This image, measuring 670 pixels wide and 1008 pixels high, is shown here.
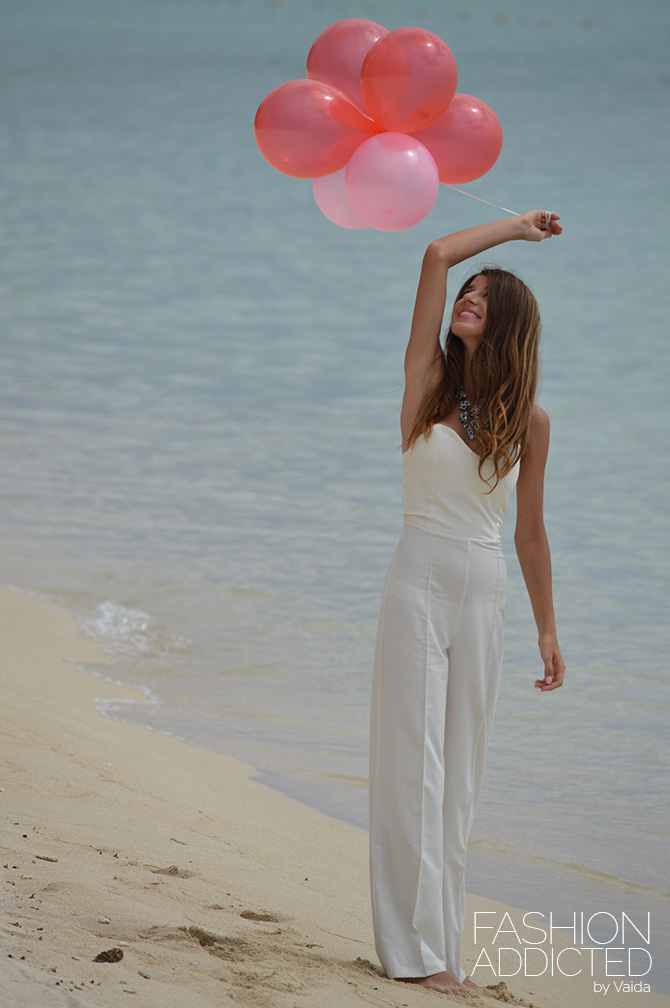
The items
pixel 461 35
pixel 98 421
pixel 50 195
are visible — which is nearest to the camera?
pixel 98 421

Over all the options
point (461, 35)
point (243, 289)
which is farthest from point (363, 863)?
point (461, 35)

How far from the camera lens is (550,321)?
51.2 feet

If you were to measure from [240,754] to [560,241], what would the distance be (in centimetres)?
1809

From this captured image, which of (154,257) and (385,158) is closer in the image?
(385,158)

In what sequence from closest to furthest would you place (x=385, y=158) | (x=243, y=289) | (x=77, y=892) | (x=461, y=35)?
(x=77, y=892) → (x=385, y=158) → (x=243, y=289) → (x=461, y=35)

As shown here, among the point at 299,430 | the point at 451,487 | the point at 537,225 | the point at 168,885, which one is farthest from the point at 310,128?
the point at 299,430

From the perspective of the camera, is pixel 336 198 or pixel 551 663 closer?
pixel 551 663

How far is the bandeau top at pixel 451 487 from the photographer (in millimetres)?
2434

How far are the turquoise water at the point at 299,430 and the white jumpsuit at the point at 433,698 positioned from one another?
3.00ft

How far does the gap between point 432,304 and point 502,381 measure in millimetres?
232

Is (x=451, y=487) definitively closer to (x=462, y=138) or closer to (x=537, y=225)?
(x=537, y=225)

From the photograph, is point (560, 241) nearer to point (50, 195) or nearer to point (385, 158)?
point (50, 195)

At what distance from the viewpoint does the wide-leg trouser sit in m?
2.37

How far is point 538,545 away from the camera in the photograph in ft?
8.52
